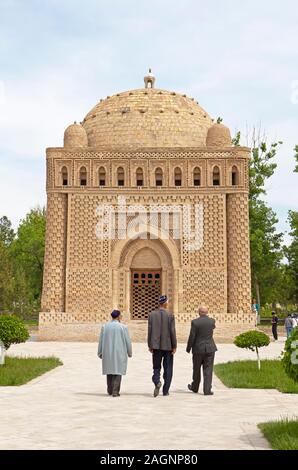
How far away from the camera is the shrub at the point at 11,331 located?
14773 millimetres

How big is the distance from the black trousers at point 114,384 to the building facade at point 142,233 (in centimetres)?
1586

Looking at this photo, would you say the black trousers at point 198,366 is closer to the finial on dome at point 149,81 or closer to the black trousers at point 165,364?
the black trousers at point 165,364

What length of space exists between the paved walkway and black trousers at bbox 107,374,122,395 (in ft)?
0.50

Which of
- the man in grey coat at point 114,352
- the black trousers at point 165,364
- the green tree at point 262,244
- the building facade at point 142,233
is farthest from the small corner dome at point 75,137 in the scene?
the black trousers at point 165,364

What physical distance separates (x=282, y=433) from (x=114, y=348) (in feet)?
14.3

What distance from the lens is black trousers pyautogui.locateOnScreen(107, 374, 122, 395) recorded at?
1052 centimetres

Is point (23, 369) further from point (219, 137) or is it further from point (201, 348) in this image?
point (219, 137)

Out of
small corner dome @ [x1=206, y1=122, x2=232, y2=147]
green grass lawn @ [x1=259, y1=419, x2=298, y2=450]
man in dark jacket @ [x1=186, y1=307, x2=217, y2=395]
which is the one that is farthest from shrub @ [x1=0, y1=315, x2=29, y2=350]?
small corner dome @ [x1=206, y1=122, x2=232, y2=147]

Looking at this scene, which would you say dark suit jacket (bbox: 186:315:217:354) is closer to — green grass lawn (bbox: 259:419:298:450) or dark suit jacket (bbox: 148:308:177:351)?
dark suit jacket (bbox: 148:308:177:351)

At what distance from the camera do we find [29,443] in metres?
6.69

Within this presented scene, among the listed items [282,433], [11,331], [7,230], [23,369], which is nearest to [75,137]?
[11,331]

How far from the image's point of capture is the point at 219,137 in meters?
28.1
